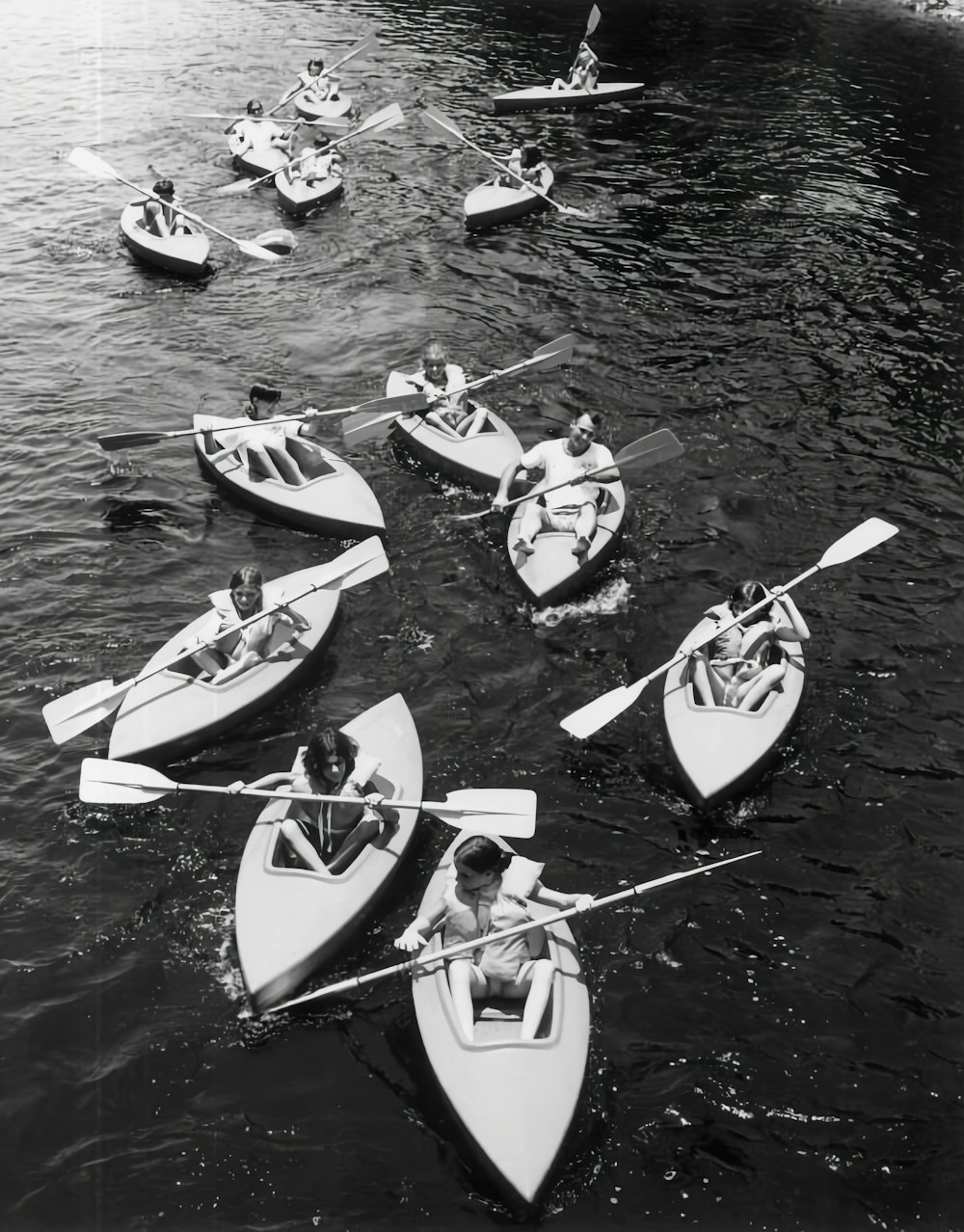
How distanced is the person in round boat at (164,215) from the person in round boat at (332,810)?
45.6 feet

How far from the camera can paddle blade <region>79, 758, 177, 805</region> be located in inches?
323

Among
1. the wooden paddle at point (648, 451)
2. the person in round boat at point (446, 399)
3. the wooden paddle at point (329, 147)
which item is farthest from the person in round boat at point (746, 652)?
the wooden paddle at point (329, 147)

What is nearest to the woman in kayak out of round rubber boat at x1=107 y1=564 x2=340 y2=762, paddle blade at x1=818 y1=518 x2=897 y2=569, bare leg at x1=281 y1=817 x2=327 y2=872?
bare leg at x1=281 y1=817 x2=327 y2=872

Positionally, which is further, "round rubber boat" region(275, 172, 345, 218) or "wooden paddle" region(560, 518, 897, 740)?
"round rubber boat" region(275, 172, 345, 218)

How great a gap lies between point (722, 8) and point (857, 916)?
37.3 m

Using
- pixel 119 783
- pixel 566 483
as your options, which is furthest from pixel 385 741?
pixel 566 483

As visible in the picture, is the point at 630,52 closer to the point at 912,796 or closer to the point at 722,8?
the point at 722,8

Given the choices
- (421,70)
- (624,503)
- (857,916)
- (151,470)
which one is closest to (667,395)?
(624,503)

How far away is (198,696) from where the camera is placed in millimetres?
9469

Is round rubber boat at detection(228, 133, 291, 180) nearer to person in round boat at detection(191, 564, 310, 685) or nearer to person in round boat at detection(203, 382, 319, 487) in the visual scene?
person in round boat at detection(203, 382, 319, 487)

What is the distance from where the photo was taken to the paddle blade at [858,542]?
10750mm

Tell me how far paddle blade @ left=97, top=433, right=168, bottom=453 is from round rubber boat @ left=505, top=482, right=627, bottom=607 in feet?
15.4

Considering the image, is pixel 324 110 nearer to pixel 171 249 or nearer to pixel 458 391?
pixel 171 249

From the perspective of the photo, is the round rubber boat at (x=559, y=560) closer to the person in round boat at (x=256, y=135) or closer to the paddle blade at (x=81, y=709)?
the paddle blade at (x=81, y=709)
